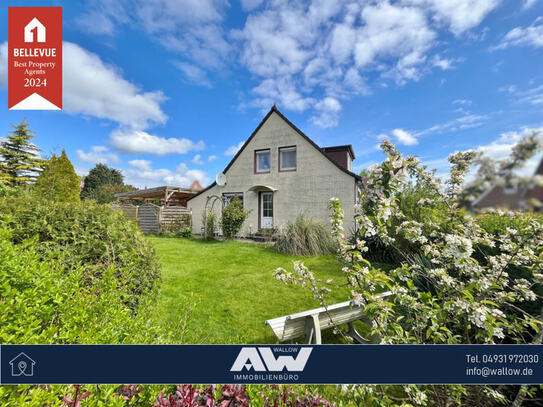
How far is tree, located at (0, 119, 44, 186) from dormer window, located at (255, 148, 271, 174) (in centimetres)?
1879

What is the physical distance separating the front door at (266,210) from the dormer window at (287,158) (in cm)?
163

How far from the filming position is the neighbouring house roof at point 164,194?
49.0 ft

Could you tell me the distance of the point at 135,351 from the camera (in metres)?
1.20

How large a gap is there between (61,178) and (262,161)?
8635mm

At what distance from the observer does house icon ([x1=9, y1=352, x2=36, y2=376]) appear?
104 cm

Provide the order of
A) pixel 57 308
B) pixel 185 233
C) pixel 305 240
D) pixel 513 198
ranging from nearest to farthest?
pixel 513 198 → pixel 57 308 → pixel 305 240 → pixel 185 233

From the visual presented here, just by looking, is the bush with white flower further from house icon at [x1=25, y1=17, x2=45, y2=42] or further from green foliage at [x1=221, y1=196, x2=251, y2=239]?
green foliage at [x1=221, y1=196, x2=251, y2=239]

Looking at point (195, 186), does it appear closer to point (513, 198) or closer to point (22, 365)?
point (22, 365)

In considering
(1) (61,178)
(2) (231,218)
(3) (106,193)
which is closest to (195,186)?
(2) (231,218)

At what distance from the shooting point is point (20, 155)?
1844 centimetres

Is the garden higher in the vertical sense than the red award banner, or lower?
lower

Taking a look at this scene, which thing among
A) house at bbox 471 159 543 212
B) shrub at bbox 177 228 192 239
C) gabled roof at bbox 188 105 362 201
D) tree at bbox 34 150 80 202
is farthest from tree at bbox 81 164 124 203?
house at bbox 471 159 543 212

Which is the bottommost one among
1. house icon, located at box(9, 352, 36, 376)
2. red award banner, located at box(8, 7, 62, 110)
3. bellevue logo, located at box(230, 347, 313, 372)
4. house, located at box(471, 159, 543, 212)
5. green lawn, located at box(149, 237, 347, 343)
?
green lawn, located at box(149, 237, 347, 343)

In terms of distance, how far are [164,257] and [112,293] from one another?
226 inches
